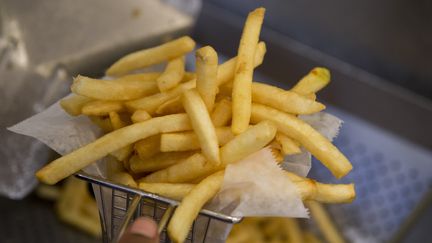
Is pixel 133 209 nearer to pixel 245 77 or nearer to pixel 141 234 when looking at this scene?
pixel 141 234

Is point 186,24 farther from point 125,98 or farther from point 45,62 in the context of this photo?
→ point 125,98

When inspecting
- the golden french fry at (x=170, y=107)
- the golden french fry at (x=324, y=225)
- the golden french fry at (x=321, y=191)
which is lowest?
the golden french fry at (x=324, y=225)

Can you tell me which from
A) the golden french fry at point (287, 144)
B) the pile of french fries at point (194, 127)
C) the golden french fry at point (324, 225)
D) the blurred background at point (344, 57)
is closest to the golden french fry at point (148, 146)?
the pile of french fries at point (194, 127)

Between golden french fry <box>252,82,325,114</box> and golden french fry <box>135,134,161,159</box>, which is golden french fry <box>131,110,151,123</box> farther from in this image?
golden french fry <box>252,82,325,114</box>

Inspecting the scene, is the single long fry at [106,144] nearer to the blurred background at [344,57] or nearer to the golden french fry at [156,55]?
the golden french fry at [156,55]

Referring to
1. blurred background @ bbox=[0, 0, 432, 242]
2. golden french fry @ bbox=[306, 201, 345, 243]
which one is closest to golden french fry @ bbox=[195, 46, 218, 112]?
blurred background @ bbox=[0, 0, 432, 242]

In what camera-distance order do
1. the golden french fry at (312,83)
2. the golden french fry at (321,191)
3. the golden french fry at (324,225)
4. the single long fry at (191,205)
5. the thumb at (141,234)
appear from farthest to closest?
the golden french fry at (324,225) < the golden french fry at (312,83) < the golden french fry at (321,191) < the single long fry at (191,205) < the thumb at (141,234)
